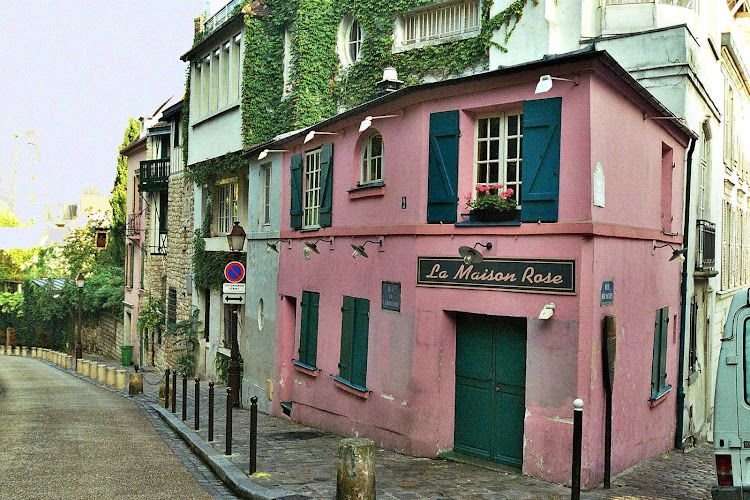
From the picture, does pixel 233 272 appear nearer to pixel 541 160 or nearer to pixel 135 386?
pixel 135 386

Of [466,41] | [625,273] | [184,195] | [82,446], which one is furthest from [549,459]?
[184,195]

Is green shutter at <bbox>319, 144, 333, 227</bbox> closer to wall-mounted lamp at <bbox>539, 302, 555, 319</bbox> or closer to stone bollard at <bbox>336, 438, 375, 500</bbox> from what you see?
wall-mounted lamp at <bbox>539, 302, 555, 319</bbox>

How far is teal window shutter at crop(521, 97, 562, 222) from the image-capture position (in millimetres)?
9336

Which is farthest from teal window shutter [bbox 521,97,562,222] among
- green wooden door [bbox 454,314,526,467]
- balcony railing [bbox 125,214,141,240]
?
balcony railing [bbox 125,214,141,240]

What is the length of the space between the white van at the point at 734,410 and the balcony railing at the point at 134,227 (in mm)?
32126

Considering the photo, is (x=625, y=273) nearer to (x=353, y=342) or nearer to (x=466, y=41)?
(x=353, y=342)

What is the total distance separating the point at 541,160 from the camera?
371 inches

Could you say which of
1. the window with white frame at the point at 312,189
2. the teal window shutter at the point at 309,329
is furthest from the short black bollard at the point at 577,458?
the window with white frame at the point at 312,189

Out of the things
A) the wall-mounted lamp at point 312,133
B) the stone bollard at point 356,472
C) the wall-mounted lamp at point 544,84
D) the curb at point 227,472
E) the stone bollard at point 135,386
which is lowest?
the stone bollard at point 135,386

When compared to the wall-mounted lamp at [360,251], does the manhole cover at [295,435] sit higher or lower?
lower

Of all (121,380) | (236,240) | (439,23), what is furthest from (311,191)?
(121,380)

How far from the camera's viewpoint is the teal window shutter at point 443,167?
1035cm

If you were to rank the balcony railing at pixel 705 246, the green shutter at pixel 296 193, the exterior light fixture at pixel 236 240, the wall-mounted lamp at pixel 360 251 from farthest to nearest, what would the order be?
the exterior light fixture at pixel 236 240, the green shutter at pixel 296 193, the balcony railing at pixel 705 246, the wall-mounted lamp at pixel 360 251

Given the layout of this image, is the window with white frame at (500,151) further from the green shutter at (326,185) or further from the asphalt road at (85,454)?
the asphalt road at (85,454)
